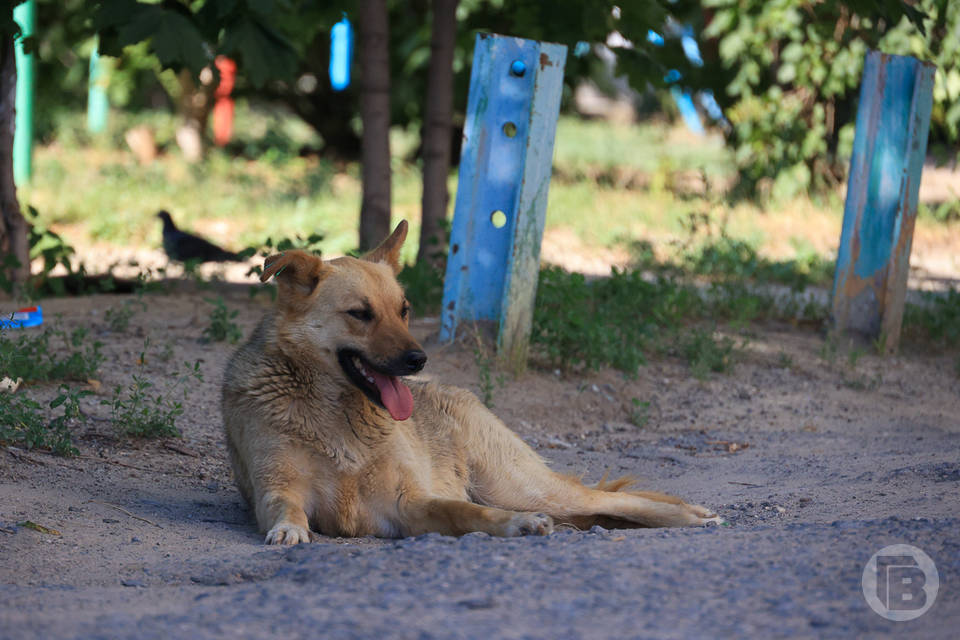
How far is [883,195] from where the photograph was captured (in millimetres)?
8453

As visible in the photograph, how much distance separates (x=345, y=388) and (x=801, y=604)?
2.18m

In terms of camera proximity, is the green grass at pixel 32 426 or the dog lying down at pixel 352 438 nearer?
the dog lying down at pixel 352 438

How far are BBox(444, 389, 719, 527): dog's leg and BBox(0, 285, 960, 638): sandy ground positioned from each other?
33 centimetres

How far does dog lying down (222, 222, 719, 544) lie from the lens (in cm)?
427

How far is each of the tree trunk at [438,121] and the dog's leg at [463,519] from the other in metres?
4.69

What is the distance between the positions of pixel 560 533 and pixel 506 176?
3.63 m

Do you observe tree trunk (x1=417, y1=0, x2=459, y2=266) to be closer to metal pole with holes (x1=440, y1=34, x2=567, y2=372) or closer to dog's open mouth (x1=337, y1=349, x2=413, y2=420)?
metal pole with holes (x1=440, y1=34, x2=567, y2=372)

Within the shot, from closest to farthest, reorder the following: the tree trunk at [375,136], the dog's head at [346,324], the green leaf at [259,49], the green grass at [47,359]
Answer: the dog's head at [346,324] < the green grass at [47,359] < the green leaf at [259,49] < the tree trunk at [375,136]

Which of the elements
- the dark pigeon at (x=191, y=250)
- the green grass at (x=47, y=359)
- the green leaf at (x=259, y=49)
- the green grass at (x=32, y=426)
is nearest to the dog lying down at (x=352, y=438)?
the green grass at (x=32, y=426)

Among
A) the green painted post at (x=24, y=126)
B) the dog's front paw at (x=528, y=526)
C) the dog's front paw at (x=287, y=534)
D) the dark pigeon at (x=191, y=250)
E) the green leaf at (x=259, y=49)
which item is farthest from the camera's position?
the green painted post at (x=24, y=126)

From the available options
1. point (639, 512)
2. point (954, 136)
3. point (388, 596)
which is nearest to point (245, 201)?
point (954, 136)

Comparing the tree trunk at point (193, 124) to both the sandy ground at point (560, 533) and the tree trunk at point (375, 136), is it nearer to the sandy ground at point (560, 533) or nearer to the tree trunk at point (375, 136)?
the tree trunk at point (375, 136)

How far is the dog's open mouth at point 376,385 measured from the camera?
14.4ft

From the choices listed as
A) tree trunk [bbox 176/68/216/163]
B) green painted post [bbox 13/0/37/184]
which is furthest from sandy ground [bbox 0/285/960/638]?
tree trunk [bbox 176/68/216/163]
